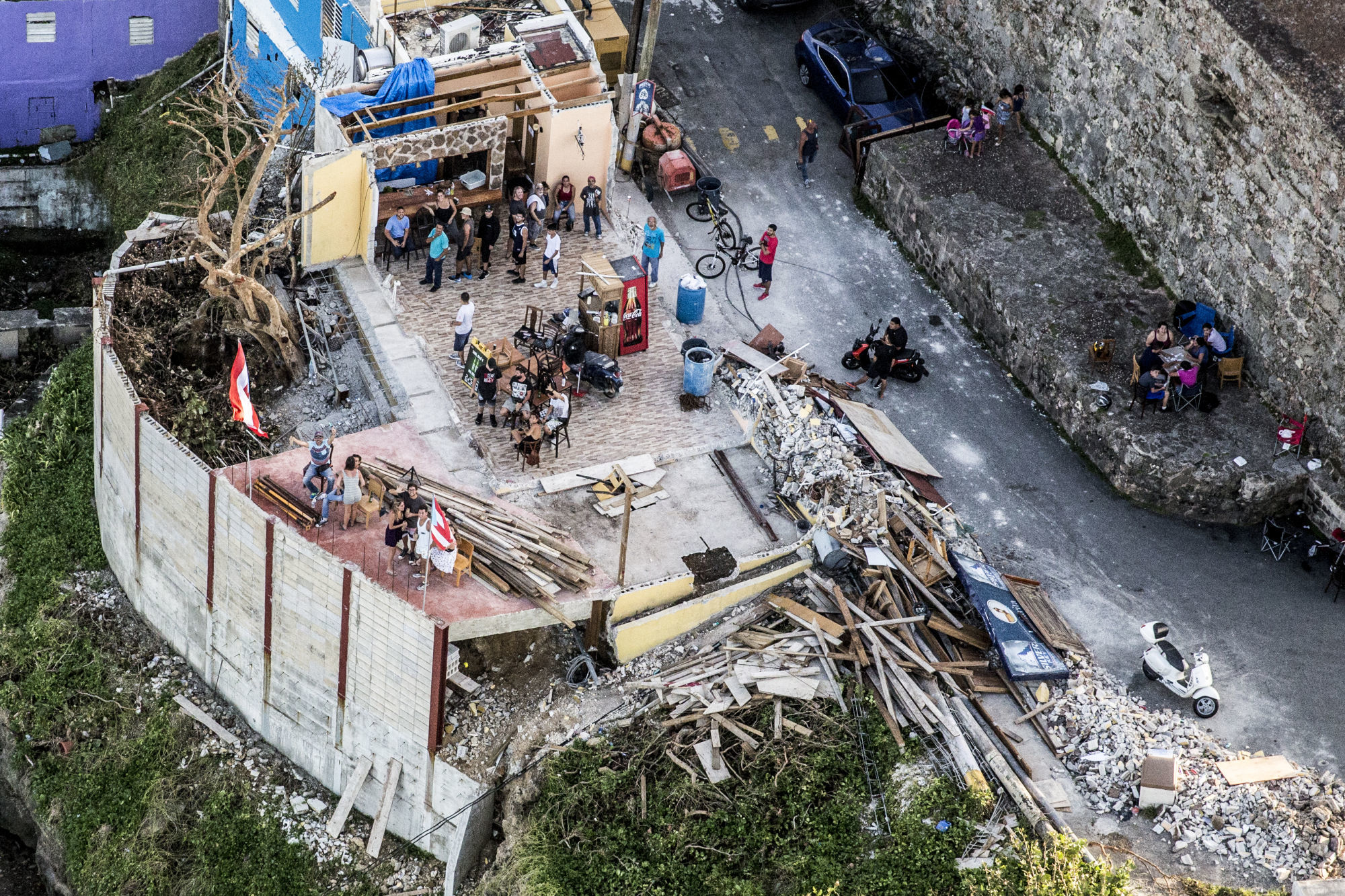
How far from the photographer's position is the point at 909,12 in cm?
4362

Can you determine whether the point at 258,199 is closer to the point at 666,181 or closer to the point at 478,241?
the point at 478,241

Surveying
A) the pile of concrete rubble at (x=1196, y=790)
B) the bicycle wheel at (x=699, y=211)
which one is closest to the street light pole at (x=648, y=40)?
the bicycle wheel at (x=699, y=211)

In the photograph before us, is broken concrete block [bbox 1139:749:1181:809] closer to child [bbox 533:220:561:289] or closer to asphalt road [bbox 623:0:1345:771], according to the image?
asphalt road [bbox 623:0:1345:771]

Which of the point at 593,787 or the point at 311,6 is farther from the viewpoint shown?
the point at 311,6

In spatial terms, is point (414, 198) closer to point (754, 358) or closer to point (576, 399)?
point (576, 399)

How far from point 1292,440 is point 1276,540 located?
1907mm

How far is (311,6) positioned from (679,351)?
13113 mm

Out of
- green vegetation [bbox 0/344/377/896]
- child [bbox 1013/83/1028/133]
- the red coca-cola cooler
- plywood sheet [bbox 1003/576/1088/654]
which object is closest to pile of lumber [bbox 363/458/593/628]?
the red coca-cola cooler

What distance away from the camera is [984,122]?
39.8m

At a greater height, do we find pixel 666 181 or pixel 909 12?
pixel 909 12

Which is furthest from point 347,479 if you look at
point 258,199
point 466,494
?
point 258,199

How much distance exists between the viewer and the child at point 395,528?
31.2m

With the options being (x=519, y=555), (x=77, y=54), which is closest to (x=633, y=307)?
(x=519, y=555)

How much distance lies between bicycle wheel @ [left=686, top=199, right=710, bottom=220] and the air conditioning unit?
580 cm
